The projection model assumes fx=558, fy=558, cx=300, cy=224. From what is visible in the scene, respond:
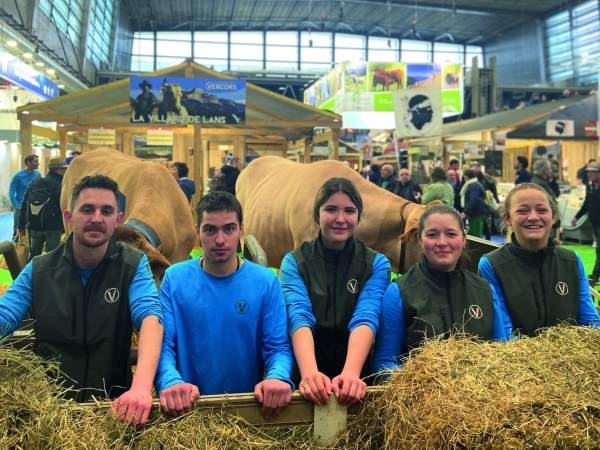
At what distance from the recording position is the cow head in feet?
11.2

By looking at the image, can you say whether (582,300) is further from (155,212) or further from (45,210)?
(45,210)

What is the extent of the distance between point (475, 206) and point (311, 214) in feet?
22.3

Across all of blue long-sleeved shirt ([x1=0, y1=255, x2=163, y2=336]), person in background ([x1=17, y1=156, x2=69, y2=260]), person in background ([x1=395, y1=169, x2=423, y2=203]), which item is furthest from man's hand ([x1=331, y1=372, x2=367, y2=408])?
person in background ([x1=395, y1=169, x2=423, y2=203])

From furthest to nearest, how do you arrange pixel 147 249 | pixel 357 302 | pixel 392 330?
pixel 147 249
pixel 357 302
pixel 392 330

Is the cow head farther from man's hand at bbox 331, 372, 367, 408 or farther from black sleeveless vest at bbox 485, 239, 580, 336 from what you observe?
black sleeveless vest at bbox 485, 239, 580, 336

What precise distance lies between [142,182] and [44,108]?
5.81 m

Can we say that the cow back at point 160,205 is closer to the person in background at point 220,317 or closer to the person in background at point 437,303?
the person in background at point 220,317

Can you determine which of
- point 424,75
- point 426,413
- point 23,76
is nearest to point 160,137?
point 23,76

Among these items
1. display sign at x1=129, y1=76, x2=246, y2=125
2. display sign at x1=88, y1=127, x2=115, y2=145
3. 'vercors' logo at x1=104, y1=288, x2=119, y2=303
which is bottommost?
'vercors' logo at x1=104, y1=288, x2=119, y2=303

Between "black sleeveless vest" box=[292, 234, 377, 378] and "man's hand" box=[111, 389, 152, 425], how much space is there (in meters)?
0.93

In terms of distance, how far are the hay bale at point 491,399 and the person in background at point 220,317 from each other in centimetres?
53

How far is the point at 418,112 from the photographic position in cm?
1249

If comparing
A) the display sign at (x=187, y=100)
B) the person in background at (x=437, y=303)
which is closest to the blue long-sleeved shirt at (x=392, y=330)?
the person in background at (x=437, y=303)

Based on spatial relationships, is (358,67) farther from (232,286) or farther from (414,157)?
(232,286)
